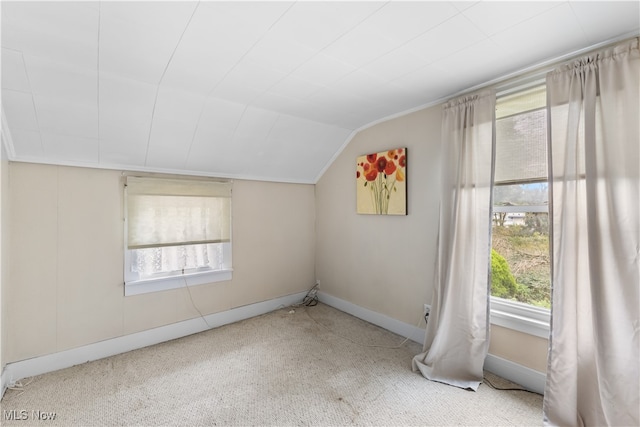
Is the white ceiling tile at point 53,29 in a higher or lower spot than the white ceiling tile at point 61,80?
higher

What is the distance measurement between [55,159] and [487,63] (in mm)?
3294

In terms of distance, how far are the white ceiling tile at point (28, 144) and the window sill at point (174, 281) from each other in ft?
4.08

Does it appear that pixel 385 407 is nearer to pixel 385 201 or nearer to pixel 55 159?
pixel 385 201

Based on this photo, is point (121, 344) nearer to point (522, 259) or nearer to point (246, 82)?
point (246, 82)

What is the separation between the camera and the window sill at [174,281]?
8.43 ft

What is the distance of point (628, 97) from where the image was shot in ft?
4.87

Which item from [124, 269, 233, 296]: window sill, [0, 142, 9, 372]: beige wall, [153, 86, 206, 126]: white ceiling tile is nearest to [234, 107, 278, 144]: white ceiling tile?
[153, 86, 206, 126]: white ceiling tile

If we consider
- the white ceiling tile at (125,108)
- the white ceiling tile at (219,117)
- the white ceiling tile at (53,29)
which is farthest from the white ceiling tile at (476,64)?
the white ceiling tile at (125,108)

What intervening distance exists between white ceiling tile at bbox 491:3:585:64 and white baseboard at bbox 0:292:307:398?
3305 millimetres

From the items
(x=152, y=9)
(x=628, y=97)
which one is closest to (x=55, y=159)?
(x=152, y=9)

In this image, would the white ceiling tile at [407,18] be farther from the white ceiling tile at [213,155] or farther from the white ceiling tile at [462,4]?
the white ceiling tile at [213,155]

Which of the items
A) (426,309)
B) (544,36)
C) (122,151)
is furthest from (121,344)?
(544,36)

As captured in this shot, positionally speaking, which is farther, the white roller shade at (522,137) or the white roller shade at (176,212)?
the white roller shade at (176,212)

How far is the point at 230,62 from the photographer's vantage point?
1.73m
